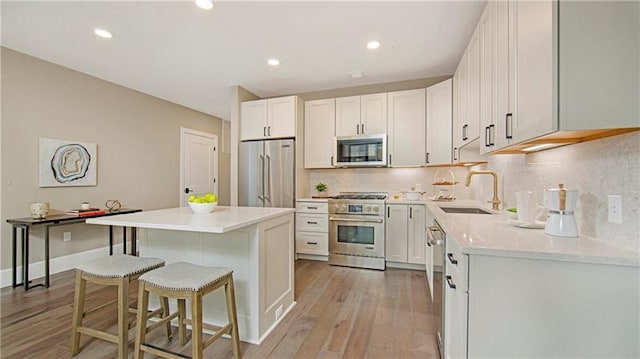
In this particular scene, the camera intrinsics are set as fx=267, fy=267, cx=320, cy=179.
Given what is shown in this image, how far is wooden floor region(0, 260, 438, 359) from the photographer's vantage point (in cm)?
180

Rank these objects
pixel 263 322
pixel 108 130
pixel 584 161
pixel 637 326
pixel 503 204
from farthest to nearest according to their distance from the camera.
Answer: pixel 108 130 < pixel 503 204 < pixel 263 322 < pixel 584 161 < pixel 637 326

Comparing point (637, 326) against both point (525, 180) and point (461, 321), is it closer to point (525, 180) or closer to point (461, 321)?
point (461, 321)

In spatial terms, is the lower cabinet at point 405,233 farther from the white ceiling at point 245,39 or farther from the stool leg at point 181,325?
the stool leg at point 181,325

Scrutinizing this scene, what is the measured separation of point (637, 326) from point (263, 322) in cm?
191

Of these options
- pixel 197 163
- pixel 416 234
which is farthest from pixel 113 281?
pixel 197 163

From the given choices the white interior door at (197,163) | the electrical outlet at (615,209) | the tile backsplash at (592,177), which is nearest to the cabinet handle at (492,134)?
the tile backsplash at (592,177)

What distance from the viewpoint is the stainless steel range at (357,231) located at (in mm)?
3477

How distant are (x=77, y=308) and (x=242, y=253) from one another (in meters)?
1.05

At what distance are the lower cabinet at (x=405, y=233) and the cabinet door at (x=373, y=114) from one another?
1104 millimetres

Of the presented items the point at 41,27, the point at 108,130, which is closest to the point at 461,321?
the point at 41,27

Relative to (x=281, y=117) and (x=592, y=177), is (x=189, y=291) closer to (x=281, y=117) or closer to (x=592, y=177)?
(x=592, y=177)

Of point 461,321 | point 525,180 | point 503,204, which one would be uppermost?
point 525,180

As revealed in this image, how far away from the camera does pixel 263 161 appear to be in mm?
3891

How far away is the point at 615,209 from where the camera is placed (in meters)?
1.15
